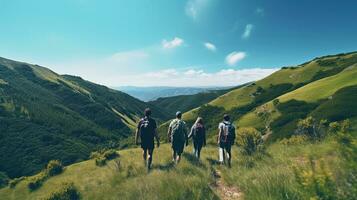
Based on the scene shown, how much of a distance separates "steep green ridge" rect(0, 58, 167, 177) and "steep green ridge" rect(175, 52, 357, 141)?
1969 inches

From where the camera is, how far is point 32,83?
18825 cm

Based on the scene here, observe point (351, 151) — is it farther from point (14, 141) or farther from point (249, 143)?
point (14, 141)

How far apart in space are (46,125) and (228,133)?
A: 137m

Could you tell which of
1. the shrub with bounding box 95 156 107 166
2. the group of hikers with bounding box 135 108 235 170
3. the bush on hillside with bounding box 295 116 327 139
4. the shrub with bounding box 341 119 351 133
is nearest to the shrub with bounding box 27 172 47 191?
the shrub with bounding box 95 156 107 166

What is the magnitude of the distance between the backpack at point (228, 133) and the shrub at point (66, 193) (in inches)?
422

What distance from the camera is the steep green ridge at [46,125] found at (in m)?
106

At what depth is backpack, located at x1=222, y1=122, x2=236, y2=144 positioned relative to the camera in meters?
14.3

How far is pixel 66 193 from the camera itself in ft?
60.5

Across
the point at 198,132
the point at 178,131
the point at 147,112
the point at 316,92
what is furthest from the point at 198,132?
the point at 316,92

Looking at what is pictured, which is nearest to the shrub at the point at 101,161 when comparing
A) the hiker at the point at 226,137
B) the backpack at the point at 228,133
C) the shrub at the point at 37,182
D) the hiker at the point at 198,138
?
the shrub at the point at 37,182

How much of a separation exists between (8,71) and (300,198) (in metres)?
230

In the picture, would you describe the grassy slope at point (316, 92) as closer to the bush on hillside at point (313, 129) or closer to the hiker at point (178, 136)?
the bush on hillside at point (313, 129)

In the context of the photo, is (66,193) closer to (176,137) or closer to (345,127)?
(176,137)

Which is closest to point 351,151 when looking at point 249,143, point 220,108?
point 249,143
